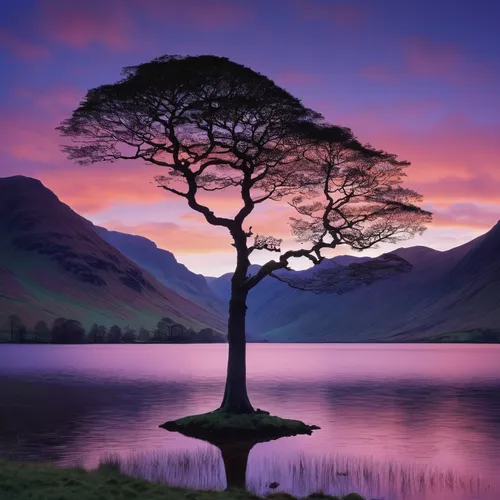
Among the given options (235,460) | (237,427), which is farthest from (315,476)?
(237,427)

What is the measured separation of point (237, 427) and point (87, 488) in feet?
60.5

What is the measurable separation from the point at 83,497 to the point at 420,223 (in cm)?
2813

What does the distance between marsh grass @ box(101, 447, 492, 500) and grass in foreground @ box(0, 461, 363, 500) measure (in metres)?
2.40

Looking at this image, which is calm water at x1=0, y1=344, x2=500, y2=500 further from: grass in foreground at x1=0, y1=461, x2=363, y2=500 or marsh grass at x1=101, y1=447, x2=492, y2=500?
grass in foreground at x1=0, y1=461, x2=363, y2=500

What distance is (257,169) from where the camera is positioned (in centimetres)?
4338

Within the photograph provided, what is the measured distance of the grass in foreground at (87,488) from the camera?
20.3 metres

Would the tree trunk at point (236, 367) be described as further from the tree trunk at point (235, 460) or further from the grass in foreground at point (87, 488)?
the grass in foreground at point (87, 488)

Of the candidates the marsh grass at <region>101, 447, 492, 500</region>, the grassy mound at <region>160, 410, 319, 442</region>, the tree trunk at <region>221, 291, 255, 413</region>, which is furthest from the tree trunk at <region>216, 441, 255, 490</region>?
the tree trunk at <region>221, 291, 255, 413</region>

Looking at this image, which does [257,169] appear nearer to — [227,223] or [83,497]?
[227,223]

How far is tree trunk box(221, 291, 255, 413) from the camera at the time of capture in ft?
134

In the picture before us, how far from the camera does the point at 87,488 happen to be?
21.5 meters

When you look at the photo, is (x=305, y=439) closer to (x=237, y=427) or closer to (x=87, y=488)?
(x=237, y=427)

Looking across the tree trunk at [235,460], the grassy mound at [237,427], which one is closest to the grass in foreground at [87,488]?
the tree trunk at [235,460]

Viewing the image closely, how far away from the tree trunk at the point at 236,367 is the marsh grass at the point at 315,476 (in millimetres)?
6450
